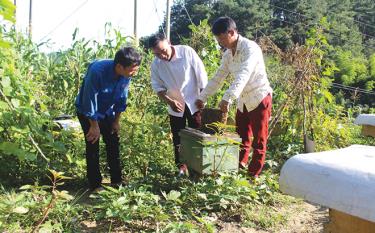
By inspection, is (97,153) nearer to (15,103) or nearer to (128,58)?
(15,103)

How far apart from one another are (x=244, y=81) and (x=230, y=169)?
2.73 feet

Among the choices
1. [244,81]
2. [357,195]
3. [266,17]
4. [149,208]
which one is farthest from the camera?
[266,17]

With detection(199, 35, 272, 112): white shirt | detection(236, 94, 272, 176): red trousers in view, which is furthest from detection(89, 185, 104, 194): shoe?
detection(236, 94, 272, 176): red trousers

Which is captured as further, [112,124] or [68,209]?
[112,124]

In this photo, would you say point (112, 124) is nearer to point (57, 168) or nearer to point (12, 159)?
point (57, 168)

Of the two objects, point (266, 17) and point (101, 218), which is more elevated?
point (266, 17)

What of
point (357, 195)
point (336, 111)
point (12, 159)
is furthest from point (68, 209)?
point (336, 111)

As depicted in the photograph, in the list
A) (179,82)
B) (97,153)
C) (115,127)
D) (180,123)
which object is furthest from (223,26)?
(97,153)

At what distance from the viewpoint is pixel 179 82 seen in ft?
14.7

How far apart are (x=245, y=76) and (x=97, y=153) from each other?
1.59m

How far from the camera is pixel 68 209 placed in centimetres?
335

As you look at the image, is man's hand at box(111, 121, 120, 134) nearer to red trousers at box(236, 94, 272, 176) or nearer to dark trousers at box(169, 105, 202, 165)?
dark trousers at box(169, 105, 202, 165)

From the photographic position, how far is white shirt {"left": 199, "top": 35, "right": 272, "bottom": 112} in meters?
3.91

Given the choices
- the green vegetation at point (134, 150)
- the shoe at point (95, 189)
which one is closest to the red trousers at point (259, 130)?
the green vegetation at point (134, 150)
